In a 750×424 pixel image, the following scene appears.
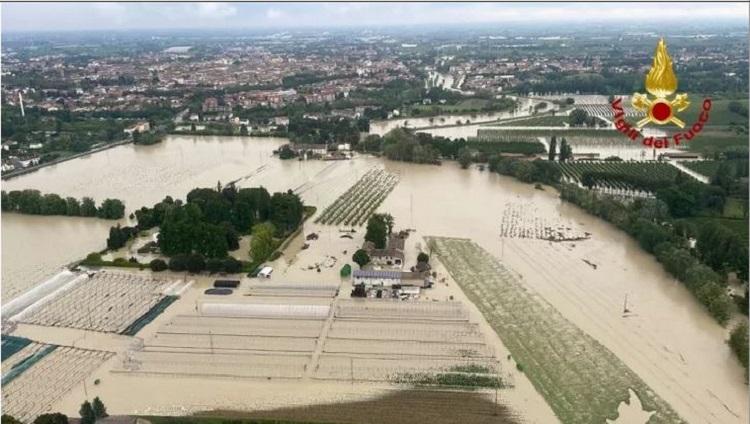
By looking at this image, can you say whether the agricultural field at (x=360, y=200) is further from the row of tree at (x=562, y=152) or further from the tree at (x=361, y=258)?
the row of tree at (x=562, y=152)

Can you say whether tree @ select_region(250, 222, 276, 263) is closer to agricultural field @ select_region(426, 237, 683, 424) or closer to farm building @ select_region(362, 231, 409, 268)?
farm building @ select_region(362, 231, 409, 268)

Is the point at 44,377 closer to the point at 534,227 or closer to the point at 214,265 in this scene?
the point at 214,265

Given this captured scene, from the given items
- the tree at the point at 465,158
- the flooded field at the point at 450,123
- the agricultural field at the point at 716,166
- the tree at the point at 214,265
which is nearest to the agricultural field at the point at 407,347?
the tree at the point at 214,265

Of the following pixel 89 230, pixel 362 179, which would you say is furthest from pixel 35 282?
pixel 362 179

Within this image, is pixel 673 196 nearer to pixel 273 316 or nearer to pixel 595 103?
pixel 273 316

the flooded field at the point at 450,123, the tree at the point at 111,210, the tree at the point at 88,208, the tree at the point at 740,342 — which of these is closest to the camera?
the tree at the point at 740,342
